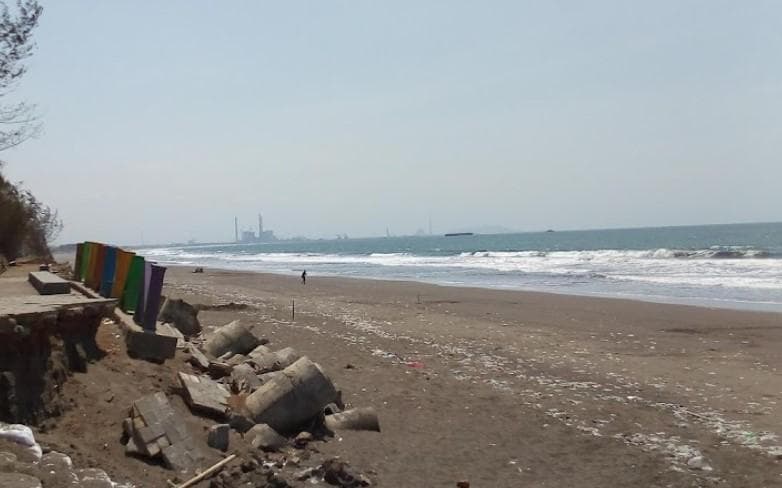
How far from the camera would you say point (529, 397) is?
9531 millimetres

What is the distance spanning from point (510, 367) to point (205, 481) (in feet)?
23.3

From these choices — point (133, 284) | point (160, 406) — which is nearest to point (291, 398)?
point (160, 406)

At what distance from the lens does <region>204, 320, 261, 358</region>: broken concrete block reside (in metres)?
10.4

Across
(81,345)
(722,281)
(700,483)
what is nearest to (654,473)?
(700,483)

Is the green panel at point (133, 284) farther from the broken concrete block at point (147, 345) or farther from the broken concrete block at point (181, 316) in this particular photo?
the broken concrete block at point (181, 316)

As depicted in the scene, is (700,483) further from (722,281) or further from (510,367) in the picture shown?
(722,281)

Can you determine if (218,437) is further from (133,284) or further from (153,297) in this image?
(133,284)

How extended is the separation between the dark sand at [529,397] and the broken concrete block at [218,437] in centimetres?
32

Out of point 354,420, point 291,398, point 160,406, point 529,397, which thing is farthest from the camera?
point 529,397

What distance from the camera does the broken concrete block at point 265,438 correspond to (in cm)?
656

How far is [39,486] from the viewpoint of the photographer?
4289 millimetres

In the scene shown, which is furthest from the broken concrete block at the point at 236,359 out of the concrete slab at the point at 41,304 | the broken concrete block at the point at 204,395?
the concrete slab at the point at 41,304

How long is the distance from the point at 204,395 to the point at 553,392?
5207 mm

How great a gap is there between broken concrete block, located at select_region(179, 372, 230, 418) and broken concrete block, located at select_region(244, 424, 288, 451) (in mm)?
454
